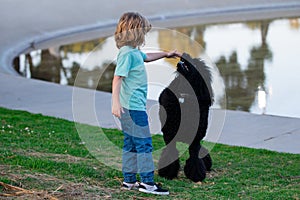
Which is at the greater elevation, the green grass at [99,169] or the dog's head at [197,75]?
the dog's head at [197,75]

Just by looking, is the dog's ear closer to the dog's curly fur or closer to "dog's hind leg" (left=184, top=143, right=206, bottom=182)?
the dog's curly fur

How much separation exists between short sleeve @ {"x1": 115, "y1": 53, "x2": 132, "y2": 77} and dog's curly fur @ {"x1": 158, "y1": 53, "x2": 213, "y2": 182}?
25.5 inches

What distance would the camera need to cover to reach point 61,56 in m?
17.1

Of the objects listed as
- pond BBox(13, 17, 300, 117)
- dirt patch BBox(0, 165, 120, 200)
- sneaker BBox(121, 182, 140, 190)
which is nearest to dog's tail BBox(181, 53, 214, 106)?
pond BBox(13, 17, 300, 117)

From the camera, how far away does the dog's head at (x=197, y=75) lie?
6.11 m

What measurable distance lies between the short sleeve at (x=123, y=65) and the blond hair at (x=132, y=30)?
0.44 feet

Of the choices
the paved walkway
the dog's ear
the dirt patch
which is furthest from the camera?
the paved walkway

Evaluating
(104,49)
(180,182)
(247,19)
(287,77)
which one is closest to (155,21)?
(247,19)

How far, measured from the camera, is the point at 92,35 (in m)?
20.4

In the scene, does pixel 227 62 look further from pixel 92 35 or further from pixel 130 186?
pixel 130 186

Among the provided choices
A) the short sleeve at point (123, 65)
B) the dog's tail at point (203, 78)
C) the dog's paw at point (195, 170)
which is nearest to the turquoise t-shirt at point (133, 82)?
the short sleeve at point (123, 65)

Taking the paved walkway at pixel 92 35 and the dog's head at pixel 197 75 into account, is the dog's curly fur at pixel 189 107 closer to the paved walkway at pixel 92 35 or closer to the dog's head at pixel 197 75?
the dog's head at pixel 197 75

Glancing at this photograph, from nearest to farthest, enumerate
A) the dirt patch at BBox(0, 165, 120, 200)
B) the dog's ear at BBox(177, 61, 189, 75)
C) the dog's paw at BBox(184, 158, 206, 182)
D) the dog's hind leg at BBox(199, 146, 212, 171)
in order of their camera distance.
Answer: the dirt patch at BBox(0, 165, 120, 200), the dog's ear at BBox(177, 61, 189, 75), the dog's paw at BBox(184, 158, 206, 182), the dog's hind leg at BBox(199, 146, 212, 171)

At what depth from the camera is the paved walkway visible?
8.73m
